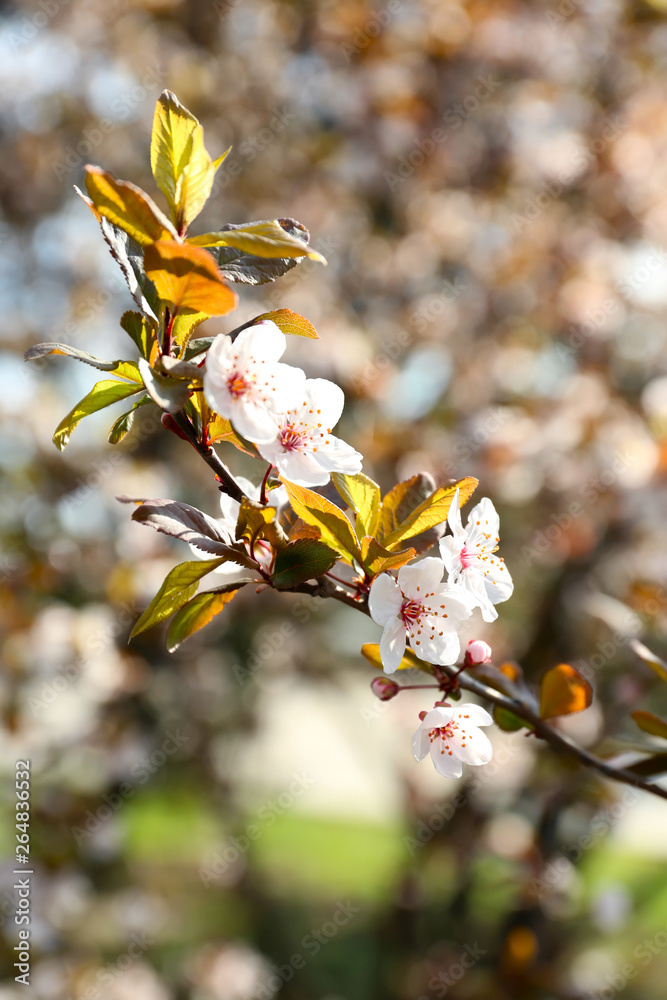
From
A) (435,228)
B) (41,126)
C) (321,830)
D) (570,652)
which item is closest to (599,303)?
A: (435,228)

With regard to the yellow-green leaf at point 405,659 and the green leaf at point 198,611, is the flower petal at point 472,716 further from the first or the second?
the green leaf at point 198,611

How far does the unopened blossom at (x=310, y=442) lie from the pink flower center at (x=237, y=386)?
1.7 inches

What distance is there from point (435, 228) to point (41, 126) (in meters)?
1.83

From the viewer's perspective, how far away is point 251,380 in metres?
0.58

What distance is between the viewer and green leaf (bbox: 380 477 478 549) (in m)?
0.62

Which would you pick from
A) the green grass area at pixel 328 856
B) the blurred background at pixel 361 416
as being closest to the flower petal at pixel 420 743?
the blurred background at pixel 361 416

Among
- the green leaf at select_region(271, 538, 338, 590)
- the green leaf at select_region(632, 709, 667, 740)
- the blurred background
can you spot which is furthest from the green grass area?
the green leaf at select_region(271, 538, 338, 590)

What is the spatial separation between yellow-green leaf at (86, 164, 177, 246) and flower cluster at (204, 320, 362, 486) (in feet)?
0.31

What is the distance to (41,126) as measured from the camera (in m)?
3.28

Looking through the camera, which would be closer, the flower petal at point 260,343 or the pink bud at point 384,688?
the flower petal at point 260,343

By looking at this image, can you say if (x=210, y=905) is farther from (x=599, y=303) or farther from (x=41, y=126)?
(x=41, y=126)

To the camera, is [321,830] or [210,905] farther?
[321,830]

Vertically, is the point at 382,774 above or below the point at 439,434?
below

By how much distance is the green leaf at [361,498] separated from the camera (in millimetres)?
681
